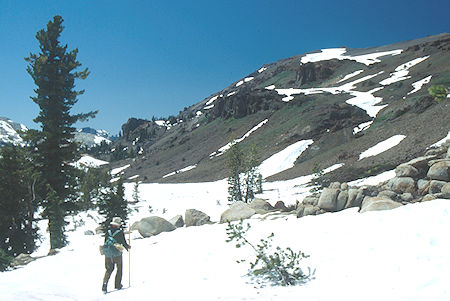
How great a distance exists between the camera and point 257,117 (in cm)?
10138

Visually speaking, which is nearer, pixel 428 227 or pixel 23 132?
pixel 428 227

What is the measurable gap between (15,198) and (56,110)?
21.6ft

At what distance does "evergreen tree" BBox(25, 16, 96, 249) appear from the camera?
2103cm

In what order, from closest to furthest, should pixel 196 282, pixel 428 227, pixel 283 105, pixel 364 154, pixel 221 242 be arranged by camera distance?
pixel 428 227 < pixel 196 282 < pixel 221 242 < pixel 364 154 < pixel 283 105

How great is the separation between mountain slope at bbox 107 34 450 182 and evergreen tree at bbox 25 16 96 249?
1910 cm

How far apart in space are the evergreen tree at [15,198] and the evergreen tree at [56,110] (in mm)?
1126

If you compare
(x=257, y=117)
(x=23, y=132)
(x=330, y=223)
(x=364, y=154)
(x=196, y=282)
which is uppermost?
(x=257, y=117)

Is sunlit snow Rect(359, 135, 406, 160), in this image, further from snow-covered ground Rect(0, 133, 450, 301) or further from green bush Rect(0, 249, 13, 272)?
green bush Rect(0, 249, 13, 272)

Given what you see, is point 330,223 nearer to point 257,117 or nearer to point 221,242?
point 221,242

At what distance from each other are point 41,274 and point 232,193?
27608 millimetres

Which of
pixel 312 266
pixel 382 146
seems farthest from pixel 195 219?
pixel 382 146

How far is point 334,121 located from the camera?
216 ft

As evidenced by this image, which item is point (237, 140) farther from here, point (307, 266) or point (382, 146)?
point (307, 266)

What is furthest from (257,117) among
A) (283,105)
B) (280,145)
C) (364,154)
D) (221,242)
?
(221,242)
